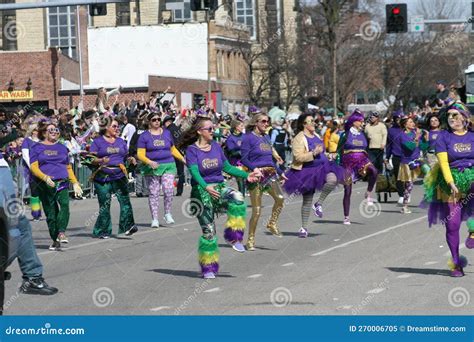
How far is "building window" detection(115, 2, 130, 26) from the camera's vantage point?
82750 mm

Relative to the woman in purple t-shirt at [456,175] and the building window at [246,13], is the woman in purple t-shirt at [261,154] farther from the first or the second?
the building window at [246,13]

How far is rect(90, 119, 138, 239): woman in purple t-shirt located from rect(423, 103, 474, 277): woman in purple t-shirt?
290 inches

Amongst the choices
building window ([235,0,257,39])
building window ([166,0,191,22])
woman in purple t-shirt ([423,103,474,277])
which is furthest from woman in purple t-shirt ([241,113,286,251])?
building window ([235,0,257,39])

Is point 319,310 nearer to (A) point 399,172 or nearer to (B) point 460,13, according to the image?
(A) point 399,172

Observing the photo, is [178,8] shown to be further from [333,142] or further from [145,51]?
[333,142]

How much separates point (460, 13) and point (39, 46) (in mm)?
36790

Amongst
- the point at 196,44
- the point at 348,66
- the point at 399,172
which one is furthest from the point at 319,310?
the point at 348,66

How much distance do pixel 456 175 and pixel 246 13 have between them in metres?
76.2

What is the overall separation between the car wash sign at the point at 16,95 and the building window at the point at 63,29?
56.9ft

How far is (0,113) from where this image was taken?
1995 cm

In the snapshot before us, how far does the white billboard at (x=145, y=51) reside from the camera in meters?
72.7

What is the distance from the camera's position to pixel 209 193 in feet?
48.9

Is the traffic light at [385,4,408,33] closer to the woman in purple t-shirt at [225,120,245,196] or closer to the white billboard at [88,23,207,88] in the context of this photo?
the woman in purple t-shirt at [225,120,245,196]

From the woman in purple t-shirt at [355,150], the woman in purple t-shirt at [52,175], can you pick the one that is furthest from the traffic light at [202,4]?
the woman in purple t-shirt at [52,175]
